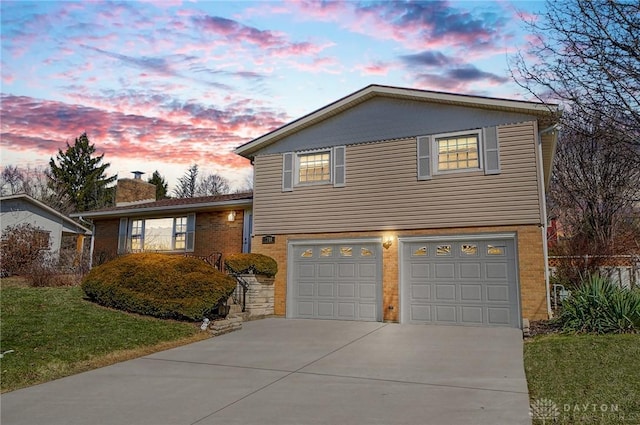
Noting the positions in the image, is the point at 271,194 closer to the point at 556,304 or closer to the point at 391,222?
the point at 391,222

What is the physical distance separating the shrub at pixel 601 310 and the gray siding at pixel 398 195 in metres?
2.05

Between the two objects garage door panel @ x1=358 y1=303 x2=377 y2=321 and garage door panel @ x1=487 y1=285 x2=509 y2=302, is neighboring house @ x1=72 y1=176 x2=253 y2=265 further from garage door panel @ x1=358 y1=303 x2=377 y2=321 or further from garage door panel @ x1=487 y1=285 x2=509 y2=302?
garage door panel @ x1=487 y1=285 x2=509 y2=302

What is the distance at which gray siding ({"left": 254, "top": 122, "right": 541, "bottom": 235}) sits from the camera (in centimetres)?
1057

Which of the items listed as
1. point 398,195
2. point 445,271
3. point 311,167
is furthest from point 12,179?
point 445,271

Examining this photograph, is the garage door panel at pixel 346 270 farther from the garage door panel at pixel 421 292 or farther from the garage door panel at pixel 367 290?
the garage door panel at pixel 421 292

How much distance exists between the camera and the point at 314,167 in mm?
13273

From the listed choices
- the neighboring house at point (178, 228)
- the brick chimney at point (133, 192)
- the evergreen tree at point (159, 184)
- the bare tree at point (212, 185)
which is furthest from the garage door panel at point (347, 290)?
the bare tree at point (212, 185)

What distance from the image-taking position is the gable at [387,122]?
11.2 meters

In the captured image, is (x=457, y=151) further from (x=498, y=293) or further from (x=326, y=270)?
(x=326, y=270)

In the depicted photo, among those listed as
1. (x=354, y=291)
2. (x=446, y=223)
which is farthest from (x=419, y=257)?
(x=354, y=291)

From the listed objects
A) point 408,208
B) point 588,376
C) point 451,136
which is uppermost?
point 451,136

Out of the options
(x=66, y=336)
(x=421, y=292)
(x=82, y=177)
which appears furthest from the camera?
(x=82, y=177)

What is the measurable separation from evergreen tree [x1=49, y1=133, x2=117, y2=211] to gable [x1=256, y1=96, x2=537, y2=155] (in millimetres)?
32430

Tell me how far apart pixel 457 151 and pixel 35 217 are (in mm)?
20626
